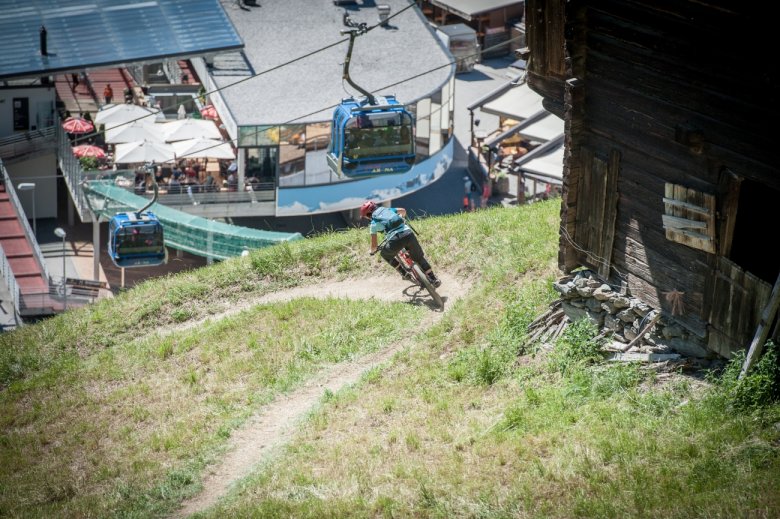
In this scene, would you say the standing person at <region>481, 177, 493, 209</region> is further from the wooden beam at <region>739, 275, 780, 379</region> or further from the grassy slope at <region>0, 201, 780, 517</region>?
the wooden beam at <region>739, 275, 780, 379</region>

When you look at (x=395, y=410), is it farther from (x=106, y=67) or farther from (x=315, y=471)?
(x=106, y=67)

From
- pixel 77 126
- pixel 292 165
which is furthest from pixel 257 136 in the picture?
pixel 77 126

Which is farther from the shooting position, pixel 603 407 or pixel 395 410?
pixel 395 410

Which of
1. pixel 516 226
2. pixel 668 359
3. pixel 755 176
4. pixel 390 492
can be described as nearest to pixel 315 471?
pixel 390 492

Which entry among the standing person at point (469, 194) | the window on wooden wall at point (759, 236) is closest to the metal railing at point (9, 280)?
the standing person at point (469, 194)

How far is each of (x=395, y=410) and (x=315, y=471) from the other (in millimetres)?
2117

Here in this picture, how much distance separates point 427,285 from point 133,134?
1064 inches

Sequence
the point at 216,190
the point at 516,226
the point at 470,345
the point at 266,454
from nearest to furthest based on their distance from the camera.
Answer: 1. the point at 266,454
2. the point at 470,345
3. the point at 516,226
4. the point at 216,190

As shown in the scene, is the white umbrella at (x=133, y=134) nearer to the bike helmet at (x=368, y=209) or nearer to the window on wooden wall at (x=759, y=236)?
the bike helmet at (x=368, y=209)

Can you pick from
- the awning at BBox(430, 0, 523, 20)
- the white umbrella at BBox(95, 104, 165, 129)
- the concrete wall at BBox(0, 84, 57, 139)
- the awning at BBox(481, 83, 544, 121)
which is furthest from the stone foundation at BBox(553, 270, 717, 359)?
the awning at BBox(430, 0, 523, 20)

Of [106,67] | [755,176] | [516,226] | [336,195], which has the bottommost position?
[336,195]

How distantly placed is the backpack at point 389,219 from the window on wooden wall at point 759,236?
762 cm

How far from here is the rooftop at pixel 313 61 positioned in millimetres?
51656

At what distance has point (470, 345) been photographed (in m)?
20.2
